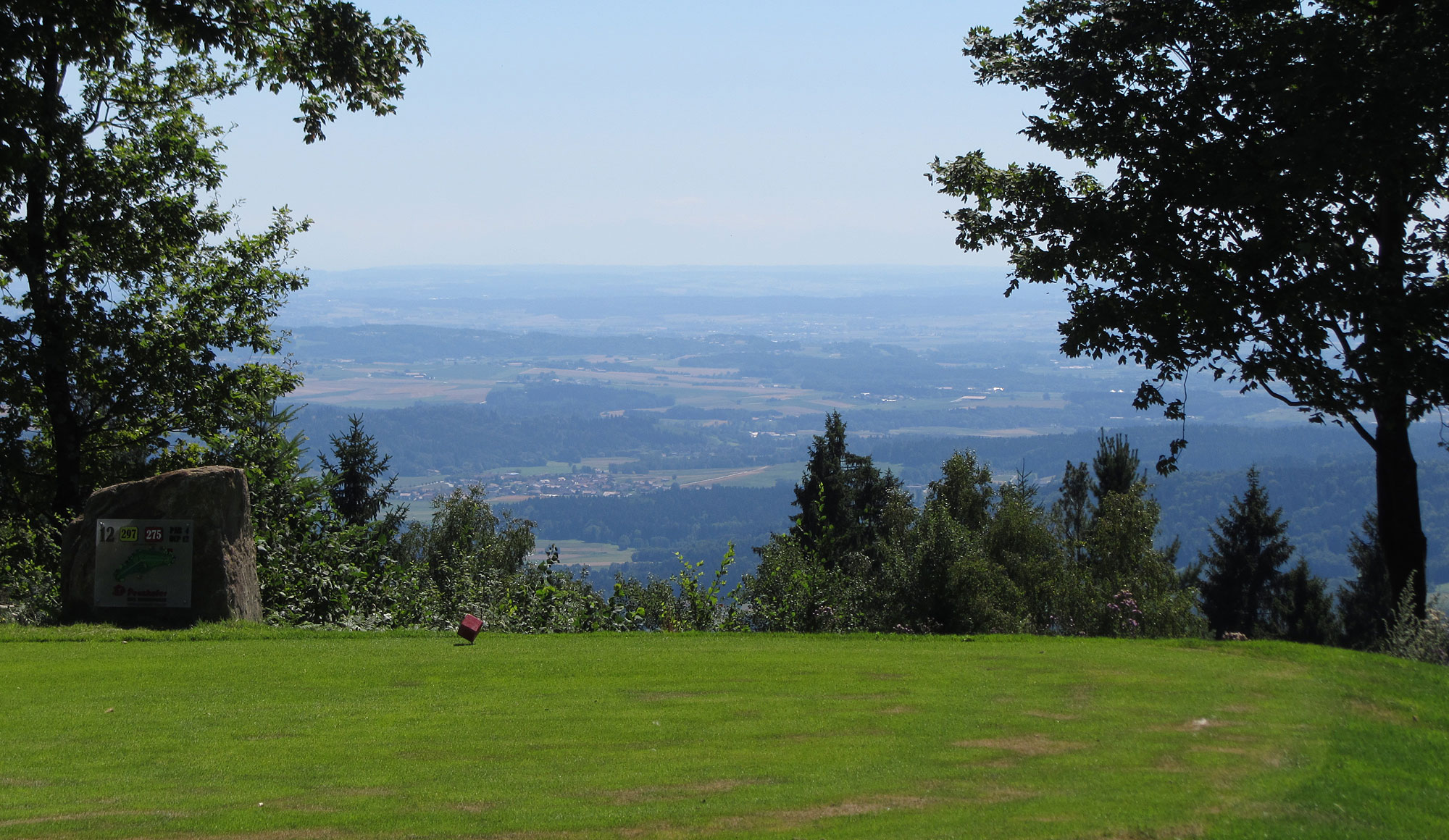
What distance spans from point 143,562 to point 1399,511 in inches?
652

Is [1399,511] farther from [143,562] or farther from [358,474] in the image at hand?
[358,474]

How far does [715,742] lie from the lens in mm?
8078

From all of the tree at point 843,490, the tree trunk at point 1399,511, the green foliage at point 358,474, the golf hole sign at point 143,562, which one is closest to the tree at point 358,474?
the green foliage at point 358,474

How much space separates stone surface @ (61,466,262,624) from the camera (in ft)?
43.4

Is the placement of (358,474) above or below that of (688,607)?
above

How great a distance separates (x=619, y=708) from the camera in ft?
29.8

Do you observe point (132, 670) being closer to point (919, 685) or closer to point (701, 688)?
point (701, 688)

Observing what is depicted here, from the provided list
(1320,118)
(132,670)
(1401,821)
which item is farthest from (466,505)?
(1401,821)

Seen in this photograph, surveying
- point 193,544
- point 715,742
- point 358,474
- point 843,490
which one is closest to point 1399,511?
point 715,742

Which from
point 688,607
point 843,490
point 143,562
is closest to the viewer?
point 143,562

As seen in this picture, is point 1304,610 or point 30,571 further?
point 1304,610

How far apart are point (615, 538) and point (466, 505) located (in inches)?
5448

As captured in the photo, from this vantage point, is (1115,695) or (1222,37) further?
(1222,37)

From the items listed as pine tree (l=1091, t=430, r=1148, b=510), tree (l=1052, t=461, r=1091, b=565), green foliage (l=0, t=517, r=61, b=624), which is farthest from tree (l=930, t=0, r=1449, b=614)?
pine tree (l=1091, t=430, r=1148, b=510)
